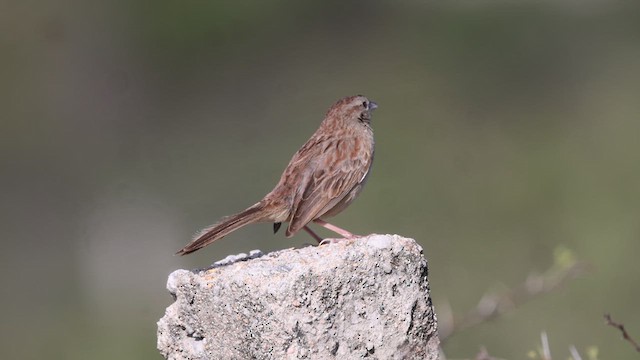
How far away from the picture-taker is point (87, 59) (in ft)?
43.8

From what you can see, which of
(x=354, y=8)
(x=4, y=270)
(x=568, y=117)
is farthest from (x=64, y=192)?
(x=568, y=117)

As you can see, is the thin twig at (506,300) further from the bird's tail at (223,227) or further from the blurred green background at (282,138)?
the blurred green background at (282,138)

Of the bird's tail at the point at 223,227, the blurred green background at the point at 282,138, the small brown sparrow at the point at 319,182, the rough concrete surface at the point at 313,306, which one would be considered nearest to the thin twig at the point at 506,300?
the small brown sparrow at the point at 319,182

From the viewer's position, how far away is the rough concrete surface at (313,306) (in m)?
3.96

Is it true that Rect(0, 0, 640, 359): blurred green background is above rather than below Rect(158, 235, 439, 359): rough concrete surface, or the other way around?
above

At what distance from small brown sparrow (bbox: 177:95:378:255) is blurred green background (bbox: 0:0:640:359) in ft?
12.9

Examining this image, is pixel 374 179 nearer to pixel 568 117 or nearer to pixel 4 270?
pixel 568 117

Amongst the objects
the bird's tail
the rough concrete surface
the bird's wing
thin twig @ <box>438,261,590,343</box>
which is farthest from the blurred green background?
the rough concrete surface

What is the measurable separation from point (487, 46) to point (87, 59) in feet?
10.9

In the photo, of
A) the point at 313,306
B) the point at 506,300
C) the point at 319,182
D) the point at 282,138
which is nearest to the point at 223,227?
the point at 319,182

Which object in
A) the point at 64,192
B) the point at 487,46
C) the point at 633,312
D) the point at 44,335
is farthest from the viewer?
the point at 487,46

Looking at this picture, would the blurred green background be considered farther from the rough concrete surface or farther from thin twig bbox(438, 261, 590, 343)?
the rough concrete surface

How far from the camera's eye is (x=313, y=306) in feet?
13.0

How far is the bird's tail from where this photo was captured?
5043 millimetres
